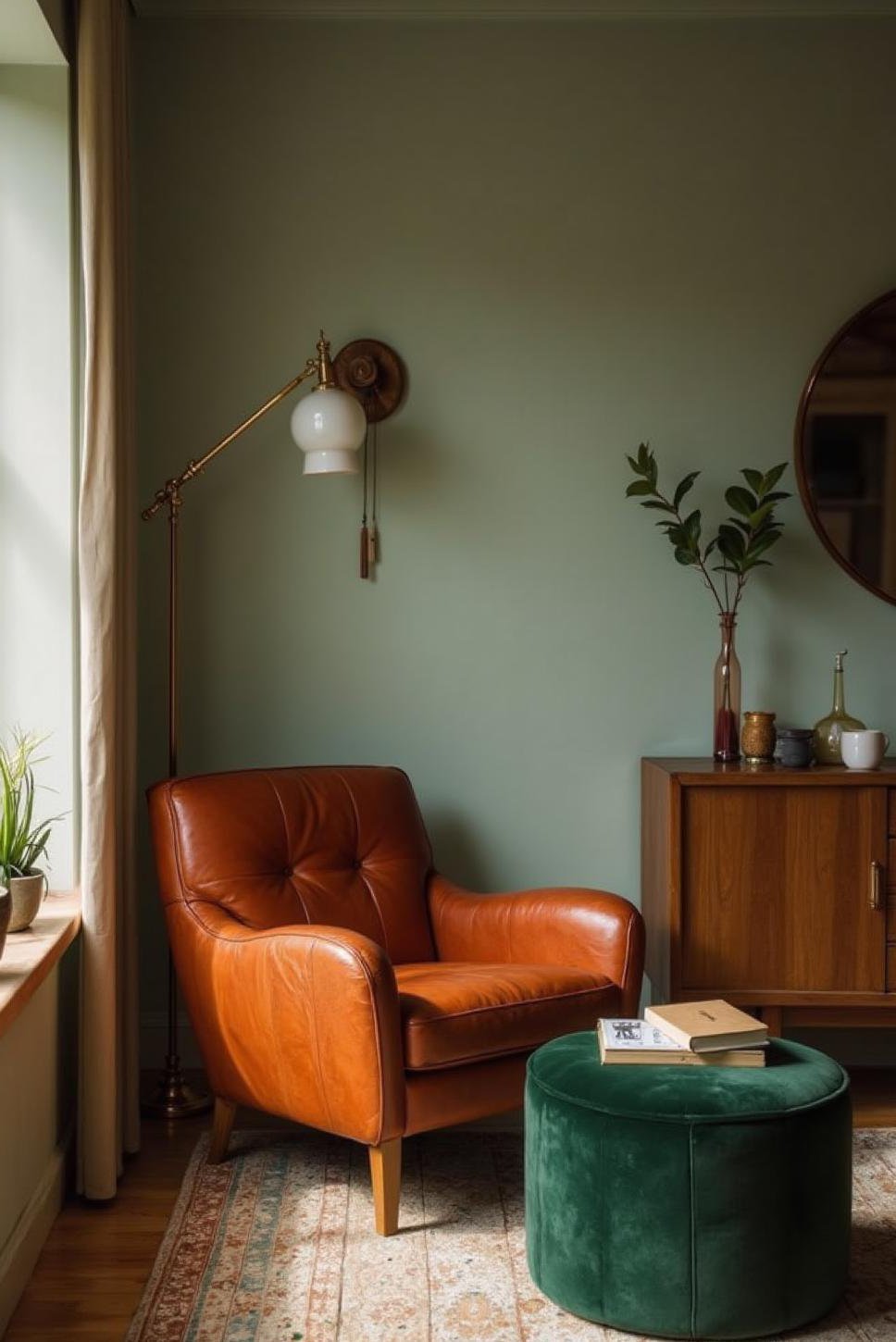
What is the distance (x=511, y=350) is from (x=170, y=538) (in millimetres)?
1018

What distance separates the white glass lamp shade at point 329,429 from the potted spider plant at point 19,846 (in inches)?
38.7

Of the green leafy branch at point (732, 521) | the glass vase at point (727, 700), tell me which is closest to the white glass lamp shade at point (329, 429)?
the green leafy branch at point (732, 521)

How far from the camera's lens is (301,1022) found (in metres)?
2.65

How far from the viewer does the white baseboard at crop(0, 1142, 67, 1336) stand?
7.50 ft

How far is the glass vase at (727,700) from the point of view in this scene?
3447 millimetres

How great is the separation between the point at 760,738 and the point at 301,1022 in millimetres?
1387

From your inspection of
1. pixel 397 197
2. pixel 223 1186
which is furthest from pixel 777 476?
pixel 223 1186

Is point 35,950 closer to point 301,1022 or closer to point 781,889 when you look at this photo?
point 301,1022

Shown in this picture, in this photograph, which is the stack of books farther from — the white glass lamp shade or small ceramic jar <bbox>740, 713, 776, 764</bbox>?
the white glass lamp shade

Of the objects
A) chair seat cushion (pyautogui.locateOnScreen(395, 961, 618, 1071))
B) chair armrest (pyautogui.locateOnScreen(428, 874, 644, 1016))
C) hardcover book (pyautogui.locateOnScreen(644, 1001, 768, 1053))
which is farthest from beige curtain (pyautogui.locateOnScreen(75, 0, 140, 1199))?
hardcover book (pyautogui.locateOnScreen(644, 1001, 768, 1053))

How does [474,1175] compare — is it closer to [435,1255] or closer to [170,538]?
[435,1255]

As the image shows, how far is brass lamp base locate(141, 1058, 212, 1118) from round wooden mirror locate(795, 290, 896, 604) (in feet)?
6.92

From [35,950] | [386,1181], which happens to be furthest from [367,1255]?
[35,950]

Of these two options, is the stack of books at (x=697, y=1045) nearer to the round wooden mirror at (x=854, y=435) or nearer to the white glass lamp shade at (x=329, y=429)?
the white glass lamp shade at (x=329, y=429)
